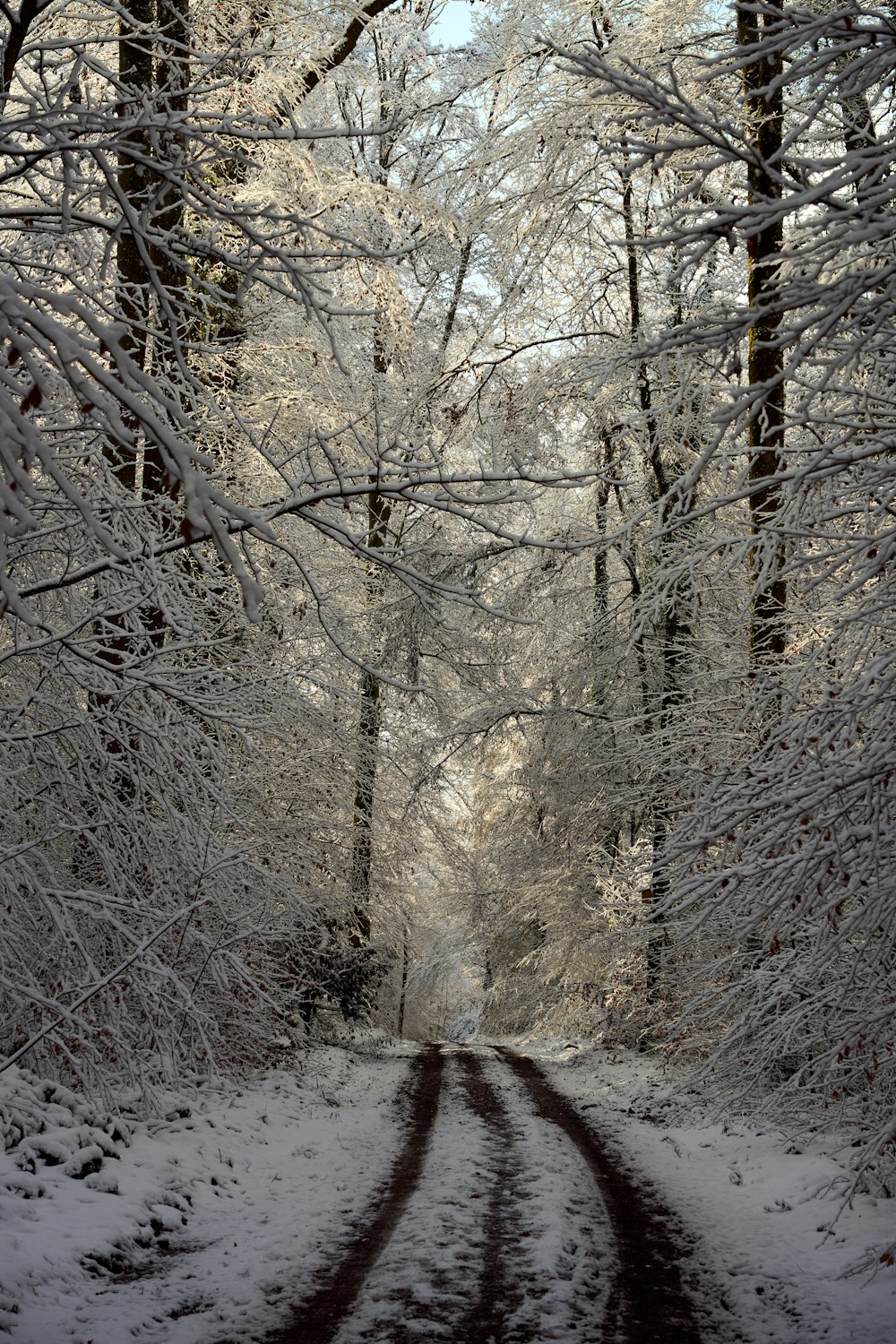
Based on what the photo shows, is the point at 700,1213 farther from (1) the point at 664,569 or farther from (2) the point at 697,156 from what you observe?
(2) the point at 697,156

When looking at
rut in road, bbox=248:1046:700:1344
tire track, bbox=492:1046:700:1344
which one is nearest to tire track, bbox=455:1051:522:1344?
rut in road, bbox=248:1046:700:1344

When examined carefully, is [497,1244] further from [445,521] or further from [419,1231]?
[445,521]

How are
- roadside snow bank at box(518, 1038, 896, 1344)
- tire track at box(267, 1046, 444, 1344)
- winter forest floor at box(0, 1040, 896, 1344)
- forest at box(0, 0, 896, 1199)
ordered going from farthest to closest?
roadside snow bank at box(518, 1038, 896, 1344), winter forest floor at box(0, 1040, 896, 1344), tire track at box(267, 1046, 444, 1344), forest at box(0, 0, 896, 1199)

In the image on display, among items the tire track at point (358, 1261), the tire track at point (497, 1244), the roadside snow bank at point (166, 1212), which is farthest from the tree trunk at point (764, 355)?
the roadside snow bank at point (166, 1212)

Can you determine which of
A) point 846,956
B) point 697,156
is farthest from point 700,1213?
point 697,156

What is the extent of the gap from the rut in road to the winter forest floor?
20mm

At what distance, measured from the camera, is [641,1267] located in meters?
5.75

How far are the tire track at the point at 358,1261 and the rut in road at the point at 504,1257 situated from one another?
0.5 inches

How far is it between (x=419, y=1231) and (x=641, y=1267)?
1448 mm

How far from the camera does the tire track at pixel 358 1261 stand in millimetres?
4773

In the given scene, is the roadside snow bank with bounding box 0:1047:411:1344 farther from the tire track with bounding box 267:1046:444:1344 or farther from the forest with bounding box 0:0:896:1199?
the forest with bounding box 0:0:896:1199

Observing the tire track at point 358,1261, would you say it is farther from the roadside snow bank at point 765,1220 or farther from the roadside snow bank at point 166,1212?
the roadside snow bank at point 765,1220

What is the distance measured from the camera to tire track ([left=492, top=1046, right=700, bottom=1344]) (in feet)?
15.9

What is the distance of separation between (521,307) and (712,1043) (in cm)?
965
